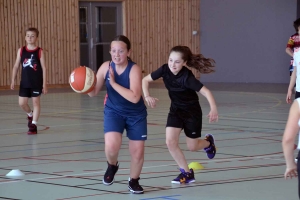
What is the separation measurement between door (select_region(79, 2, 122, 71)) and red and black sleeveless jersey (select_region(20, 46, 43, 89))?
1334cm

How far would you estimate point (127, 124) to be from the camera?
584cm

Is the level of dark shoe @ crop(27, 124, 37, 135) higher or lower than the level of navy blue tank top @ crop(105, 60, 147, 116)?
lower

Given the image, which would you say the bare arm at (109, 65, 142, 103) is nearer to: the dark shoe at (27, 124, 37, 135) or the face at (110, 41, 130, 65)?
the face at (110, 41, 130, 65)

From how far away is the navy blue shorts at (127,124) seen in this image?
18.9ft

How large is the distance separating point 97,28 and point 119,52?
18796 mm

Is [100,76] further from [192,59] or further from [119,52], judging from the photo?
[192,59]

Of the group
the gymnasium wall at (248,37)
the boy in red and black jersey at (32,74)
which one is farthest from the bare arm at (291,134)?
the gymnasium wall at (248,37)

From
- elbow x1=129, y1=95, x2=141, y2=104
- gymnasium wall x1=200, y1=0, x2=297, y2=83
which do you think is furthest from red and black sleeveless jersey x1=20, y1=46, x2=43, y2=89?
gymnasium wall x1=200, y1=0, x2=297, y2=83

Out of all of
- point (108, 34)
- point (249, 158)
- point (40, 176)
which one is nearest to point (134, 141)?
point (40, 176)

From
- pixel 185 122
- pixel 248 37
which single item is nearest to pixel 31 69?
pixel 185 122

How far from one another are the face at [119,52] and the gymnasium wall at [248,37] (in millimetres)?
17840

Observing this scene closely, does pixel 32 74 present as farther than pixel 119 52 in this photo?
Yes

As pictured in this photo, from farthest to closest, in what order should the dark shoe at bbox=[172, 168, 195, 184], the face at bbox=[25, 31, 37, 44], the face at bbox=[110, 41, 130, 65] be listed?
1. the face at bbox=[25, 31, 37, 44]
2. the dark shoe at bbox=[172, 168, 195, 184]
3. the face at bbox=[110, 41, 130, 65]

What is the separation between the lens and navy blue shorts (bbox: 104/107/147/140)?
5762mm
